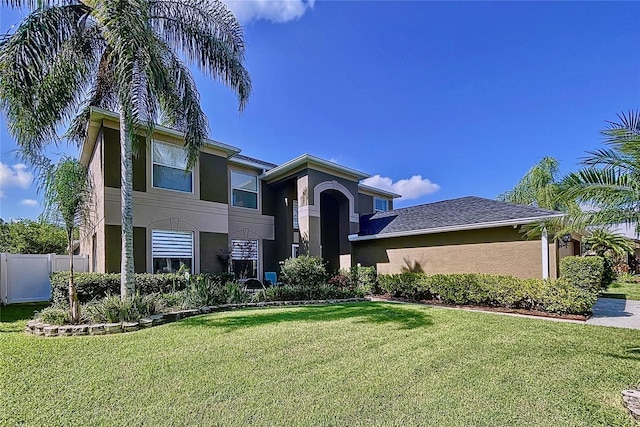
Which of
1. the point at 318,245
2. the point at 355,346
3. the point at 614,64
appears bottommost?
the point at 355,346

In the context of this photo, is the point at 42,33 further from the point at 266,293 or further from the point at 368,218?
the point at 368,218

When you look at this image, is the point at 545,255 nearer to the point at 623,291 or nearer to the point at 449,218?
the point at 449,218

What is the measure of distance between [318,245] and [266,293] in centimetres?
462

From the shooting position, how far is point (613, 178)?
16.0 ft

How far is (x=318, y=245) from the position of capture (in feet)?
50.6

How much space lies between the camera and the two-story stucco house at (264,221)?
1143cm

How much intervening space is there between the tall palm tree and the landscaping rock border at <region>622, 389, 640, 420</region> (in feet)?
7.82

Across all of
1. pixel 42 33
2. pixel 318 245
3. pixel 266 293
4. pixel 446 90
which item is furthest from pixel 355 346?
pixel 446 90

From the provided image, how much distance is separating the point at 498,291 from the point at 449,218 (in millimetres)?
4170

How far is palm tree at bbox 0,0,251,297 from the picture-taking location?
8.16 m

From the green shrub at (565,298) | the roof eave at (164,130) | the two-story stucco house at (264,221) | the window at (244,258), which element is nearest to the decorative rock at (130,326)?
the two-story stucco house at (264,221)

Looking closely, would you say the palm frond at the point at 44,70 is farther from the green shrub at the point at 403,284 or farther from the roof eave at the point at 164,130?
the green shrub at the point at 403,284

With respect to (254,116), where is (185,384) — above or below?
below

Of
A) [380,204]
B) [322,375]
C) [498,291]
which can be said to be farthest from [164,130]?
[380,204]
